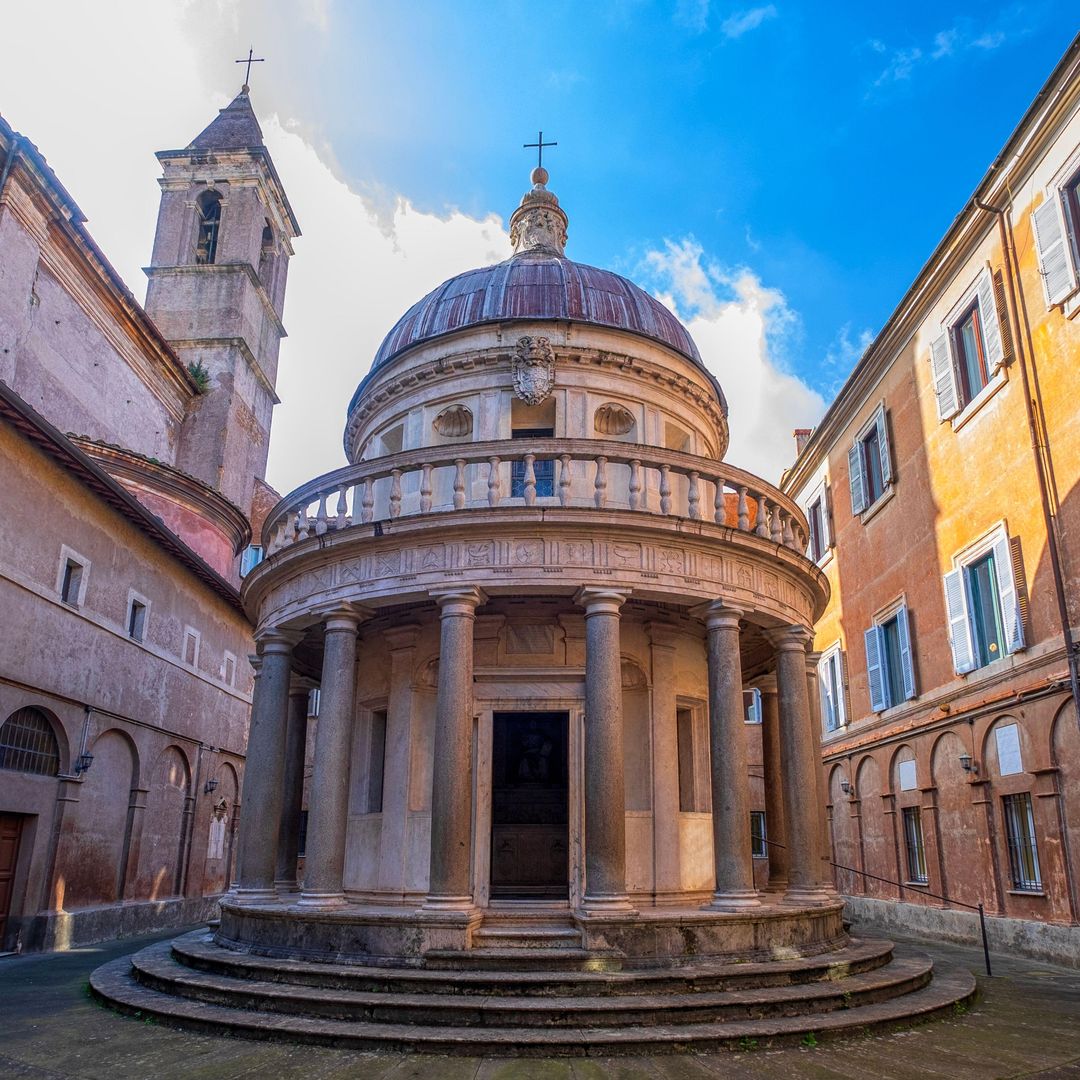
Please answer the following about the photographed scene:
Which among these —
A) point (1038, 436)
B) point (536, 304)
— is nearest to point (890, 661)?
point (1038, 436)

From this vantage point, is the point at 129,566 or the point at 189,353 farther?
the point at 189,353

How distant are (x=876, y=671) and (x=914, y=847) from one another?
182 inches

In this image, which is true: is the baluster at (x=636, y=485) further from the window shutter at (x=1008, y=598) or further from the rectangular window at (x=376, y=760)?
the window shutter at (x=1008, y=598)

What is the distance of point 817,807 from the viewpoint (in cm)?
1448

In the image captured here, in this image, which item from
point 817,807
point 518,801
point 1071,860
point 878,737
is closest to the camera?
point 817,807

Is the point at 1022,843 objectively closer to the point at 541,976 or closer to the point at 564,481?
the point at 541,976

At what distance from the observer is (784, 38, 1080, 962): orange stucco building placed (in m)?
16.3

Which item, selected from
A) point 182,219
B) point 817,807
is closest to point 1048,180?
point 817,807

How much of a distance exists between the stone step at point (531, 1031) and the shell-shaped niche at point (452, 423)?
10893mm

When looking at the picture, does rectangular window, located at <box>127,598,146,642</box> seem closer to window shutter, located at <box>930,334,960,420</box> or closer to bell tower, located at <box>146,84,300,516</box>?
bell tower, located at <box>146,84,300,516</box>

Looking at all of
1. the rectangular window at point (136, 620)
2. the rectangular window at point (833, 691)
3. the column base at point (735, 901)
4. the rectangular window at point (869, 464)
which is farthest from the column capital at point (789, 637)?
the rectangular window at point (136, 620)

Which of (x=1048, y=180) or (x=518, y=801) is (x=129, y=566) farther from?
(x=1048, y=180)

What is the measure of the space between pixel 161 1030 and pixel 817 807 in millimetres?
9760

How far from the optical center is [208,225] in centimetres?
4294
